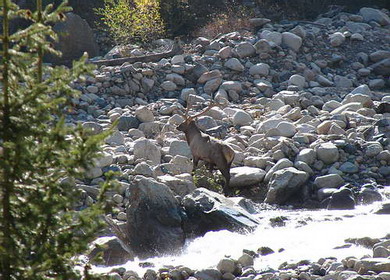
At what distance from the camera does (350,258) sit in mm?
7582

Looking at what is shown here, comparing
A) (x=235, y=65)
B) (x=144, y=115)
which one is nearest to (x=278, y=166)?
(x=144, y=115)

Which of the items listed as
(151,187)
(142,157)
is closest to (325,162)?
(142,157)

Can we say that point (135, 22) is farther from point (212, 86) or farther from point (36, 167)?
point (36, 167)

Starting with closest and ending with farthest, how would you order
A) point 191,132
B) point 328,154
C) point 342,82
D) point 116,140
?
point 191,132, point 328,154, point 116,140, point 342,82

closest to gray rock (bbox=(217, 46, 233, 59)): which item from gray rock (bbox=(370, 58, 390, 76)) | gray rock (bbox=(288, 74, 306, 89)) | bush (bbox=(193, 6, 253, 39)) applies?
gray rock (bbox=(288, 74, 306, 89))

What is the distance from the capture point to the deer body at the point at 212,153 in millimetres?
11062

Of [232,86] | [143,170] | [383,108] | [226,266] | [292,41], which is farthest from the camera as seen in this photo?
[292,41]

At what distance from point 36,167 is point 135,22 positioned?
14976mm

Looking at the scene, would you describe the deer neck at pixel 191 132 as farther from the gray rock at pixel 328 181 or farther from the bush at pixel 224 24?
the bush at pixel 224 24

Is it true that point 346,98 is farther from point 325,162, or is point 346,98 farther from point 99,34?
point 99,34

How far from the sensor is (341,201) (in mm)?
10648

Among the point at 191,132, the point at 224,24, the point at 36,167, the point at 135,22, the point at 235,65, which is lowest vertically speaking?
the point at 191,132

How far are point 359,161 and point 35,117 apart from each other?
30.3 feet

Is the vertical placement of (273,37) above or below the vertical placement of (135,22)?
below
